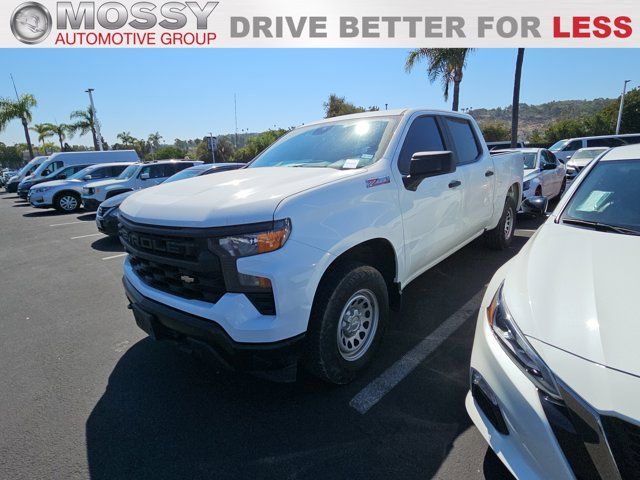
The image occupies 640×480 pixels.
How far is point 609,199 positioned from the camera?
93.7 inches

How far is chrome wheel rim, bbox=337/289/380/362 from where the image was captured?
2.42 m

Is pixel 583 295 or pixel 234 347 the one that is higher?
pixel 583 295

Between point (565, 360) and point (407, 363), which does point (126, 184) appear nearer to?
point (407, 363)

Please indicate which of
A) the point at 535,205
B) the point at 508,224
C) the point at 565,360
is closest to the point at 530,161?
the point at 508,224

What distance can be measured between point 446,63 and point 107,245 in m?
16.0

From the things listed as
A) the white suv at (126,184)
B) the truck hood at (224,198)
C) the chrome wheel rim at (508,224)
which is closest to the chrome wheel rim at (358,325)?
the truck hood at (224,198)

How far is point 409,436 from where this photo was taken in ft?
6.69

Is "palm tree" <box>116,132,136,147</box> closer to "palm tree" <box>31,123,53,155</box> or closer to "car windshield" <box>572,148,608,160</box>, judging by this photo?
"palm tree" <box>31,123,53,155</box>

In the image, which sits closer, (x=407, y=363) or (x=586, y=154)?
(x=407, y=363)

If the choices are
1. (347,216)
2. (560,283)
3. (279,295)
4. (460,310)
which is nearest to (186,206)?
(279,295)

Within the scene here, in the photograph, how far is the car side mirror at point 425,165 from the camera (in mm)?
2564

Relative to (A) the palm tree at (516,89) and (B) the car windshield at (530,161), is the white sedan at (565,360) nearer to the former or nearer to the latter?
(B) the car windshield at (530,161)

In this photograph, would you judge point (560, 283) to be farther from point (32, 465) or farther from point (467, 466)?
point (32, 465)

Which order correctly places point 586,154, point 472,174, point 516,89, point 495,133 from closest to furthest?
point 472,174 < point 586,154 < point 516,89 < point 495,133
